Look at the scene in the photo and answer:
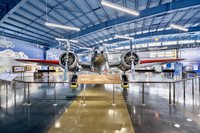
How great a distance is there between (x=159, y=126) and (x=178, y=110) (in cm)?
179

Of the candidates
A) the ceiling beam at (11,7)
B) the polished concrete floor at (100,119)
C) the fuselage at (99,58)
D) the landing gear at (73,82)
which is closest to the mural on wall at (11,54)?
the ceiling beam at (11,7)

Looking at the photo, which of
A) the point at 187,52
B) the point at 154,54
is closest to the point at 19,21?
the point at 154,54

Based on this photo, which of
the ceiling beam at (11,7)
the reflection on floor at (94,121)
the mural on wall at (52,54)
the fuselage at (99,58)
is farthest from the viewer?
the mural on wall at (52,54)

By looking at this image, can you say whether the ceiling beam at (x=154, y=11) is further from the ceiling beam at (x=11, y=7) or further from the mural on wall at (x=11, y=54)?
the mural on wall at (x=11, y=54)

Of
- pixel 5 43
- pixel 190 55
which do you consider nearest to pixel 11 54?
pixel 5 43

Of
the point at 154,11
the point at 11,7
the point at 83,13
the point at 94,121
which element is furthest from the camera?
the point at 83,13

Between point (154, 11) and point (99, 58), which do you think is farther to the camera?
point (154, 11)

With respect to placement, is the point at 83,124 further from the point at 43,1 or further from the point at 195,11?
the point at 195,11

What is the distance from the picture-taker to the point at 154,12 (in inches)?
397

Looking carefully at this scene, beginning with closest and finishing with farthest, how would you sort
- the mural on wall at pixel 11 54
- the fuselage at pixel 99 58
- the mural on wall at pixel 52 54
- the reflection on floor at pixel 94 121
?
the reflection on floor at pixel 94 121, the fuselage at pixel 99 58, the mural on wall at pixel 11 54, the mural on wall at pixel 52 54

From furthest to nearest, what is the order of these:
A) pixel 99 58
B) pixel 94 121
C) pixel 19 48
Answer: pixel 19 48
pixel 99 58
pixel 94 121

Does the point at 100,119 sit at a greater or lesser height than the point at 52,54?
lesser

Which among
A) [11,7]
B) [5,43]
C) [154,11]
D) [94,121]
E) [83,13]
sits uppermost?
[83,13]

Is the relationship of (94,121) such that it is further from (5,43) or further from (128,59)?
(5,43)
